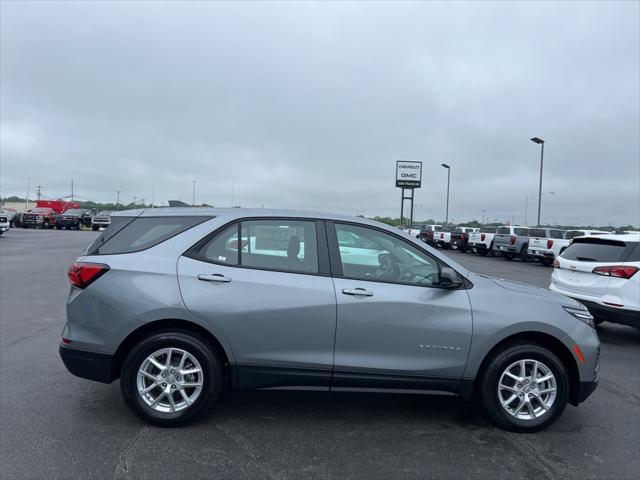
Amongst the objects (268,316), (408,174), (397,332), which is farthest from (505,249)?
(408,174)

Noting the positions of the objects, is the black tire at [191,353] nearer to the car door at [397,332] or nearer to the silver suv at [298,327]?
the silver suv at [298,327]

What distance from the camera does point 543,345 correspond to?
405cm

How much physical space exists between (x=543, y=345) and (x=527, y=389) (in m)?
0.40

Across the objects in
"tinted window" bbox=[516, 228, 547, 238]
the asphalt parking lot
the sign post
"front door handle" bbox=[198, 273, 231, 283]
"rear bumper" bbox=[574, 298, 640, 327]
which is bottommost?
the asphalt parking lot

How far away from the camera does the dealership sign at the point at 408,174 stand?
54094 millimetres

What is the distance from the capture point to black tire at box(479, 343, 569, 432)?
12.8 feet

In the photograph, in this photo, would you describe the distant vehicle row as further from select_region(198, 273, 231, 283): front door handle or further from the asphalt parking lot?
select_region(198, 273, 231, 283): front door handle

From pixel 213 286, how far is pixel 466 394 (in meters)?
2.20

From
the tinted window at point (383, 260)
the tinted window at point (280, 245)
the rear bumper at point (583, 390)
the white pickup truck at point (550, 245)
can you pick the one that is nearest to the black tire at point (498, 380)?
the rear bumper at point (583, 390)

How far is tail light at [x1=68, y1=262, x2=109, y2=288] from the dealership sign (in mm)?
51695

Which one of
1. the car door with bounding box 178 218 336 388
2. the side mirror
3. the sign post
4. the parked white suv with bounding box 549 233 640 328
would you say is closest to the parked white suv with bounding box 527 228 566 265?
the parked white suv with bounding box 549 233 640 328

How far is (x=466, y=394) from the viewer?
3.95 metres

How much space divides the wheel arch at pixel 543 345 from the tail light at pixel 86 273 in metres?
3.04

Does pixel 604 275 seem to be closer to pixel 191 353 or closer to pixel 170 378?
pixel 191 353
